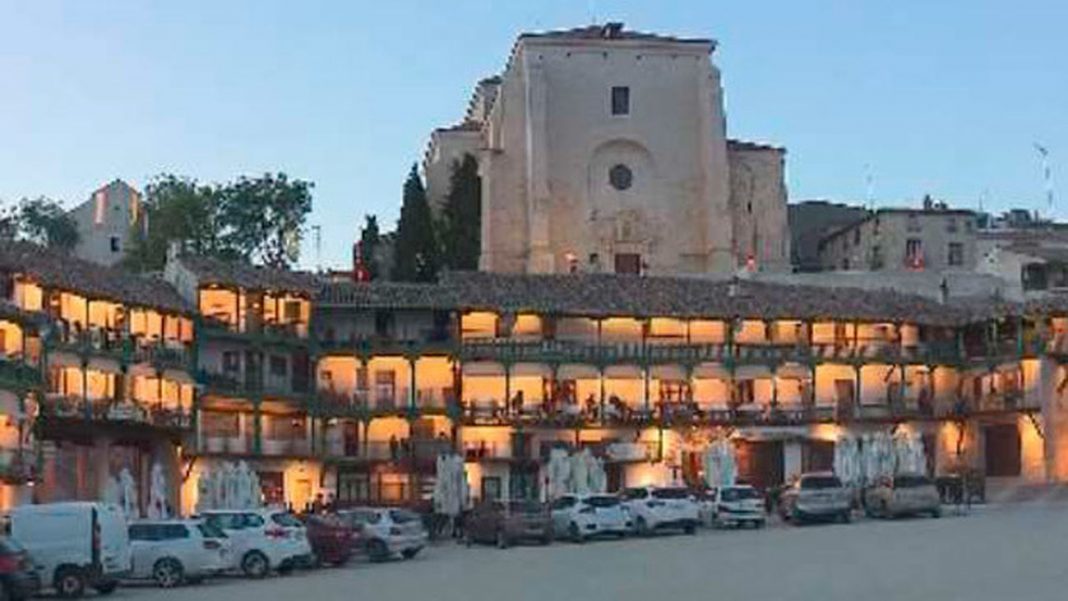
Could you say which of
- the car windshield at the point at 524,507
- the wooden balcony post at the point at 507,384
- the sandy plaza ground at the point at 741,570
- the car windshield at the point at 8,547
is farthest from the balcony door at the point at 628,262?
the car windshield at the point at 8,547

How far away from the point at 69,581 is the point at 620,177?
73595mm

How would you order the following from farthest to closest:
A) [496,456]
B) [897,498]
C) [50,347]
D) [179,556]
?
[496,456] < [50,347] < [897,498] < [179,556]

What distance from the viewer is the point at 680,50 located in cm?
10856

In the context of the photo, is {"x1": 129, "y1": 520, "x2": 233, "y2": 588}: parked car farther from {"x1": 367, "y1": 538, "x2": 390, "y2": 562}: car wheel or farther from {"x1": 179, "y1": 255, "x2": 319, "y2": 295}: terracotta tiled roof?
{"x1": 179, "y1": 255, "x2": 319, "y2": 295}: terracotta tiled roof

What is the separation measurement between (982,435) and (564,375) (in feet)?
70.0

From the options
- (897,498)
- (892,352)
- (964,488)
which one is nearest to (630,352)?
(892,352)

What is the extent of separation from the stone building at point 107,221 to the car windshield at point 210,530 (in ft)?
283

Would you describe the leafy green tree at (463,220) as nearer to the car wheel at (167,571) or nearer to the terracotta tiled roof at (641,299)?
the terracotta tiled roof at (641,299)

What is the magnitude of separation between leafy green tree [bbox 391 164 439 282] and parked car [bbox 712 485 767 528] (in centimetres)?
4517

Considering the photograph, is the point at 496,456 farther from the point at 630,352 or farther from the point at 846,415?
the point at 846,415

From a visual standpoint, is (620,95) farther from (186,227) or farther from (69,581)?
(69,581)

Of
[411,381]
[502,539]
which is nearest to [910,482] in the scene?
[502,539]

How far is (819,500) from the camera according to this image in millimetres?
57844

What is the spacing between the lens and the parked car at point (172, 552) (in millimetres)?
41125
